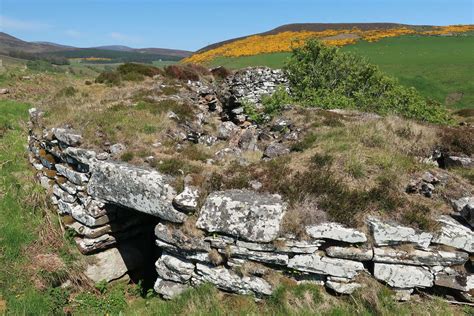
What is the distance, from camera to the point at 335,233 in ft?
19.8

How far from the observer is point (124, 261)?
888cm

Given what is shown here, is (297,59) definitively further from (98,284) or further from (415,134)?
(98,284)

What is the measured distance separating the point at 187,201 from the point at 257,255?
69.1 inches

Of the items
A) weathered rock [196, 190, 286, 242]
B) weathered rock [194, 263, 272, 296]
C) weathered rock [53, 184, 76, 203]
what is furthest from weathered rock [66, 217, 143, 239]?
weathered rock [196, 190, 286, 242]

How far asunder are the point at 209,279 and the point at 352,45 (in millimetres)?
62275

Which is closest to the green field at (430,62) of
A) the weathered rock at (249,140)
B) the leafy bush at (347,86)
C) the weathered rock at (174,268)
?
the leafy bush at (347,86)

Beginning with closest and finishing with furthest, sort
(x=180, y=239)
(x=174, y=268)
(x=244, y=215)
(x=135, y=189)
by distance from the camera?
(x=244, y=215) < (x=180, y=239) < (x=174, y=268) < (x=135, y=189)

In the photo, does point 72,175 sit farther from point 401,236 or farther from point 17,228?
point 401,236

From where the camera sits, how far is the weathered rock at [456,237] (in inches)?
231

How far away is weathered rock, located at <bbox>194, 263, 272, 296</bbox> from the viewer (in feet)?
20.7

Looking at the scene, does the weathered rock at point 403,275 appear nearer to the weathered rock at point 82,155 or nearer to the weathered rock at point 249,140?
the weathered rock at point 249,140

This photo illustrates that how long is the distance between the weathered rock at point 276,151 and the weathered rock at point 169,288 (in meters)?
3.83

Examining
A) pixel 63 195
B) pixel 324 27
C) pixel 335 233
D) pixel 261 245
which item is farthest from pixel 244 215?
pixel 324 27

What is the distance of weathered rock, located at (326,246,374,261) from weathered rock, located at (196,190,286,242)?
1069 millimetres
